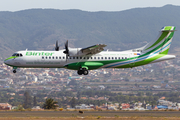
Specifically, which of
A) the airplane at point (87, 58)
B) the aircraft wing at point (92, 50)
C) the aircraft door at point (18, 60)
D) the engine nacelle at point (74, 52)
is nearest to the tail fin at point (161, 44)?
the airplane at point (87, 58)

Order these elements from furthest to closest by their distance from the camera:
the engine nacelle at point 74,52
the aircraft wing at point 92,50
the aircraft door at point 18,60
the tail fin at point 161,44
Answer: the tail fin at point 161,44 < the aircraft door at point 18,60 < the engine nacelle at point 74,52 < the aircraft wing at point 92,50

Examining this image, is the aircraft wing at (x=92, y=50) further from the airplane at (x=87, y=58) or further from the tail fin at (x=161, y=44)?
the tail fin at (x=161, y=44)

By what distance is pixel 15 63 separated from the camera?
54062 millimetres

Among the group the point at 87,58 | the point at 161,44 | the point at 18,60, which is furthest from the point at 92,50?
the point at 161,44

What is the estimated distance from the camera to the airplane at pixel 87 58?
53.5 m

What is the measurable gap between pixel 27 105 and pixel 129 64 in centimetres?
12964

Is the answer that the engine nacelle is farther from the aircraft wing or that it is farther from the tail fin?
the tail fin

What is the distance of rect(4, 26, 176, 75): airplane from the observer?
53500mm

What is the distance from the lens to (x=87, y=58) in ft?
179

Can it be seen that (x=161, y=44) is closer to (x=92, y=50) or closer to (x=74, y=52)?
(x=92, y=50)

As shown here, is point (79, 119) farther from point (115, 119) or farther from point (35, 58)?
point (35, 58)

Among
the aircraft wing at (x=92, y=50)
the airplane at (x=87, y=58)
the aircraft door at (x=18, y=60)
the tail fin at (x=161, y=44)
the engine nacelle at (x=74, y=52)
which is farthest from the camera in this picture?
the tail fin at (x=161, y=44)

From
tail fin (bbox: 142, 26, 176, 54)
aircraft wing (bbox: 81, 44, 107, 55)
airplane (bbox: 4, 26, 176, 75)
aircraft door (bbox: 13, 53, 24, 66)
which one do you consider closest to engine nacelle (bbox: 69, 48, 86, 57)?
airplane (bbox: 4, 26, 176, 75)

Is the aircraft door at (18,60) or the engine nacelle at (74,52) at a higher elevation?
the engine nacelle at (74,52)
